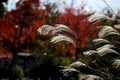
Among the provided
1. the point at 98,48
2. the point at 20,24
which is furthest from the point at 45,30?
the point at 20,24

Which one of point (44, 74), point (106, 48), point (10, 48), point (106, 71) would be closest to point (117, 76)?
point (106, 71)

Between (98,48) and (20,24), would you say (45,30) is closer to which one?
(98,48)

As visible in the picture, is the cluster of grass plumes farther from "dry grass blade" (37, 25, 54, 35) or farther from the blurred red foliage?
the blurred red foliage

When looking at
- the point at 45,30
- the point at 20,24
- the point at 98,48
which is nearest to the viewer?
the point at 45,30

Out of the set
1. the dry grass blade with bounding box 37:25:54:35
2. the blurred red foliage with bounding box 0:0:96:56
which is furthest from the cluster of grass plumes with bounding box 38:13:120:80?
the blurred red foliage with bounding box 0:0:96:56

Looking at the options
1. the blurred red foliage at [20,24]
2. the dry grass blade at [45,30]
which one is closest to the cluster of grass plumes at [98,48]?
the dry grass blade at [45,30]

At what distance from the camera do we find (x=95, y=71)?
Answer: 546 centimetres

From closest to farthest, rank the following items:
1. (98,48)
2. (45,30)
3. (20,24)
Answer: (45,30) → (98,48) → (20,24)

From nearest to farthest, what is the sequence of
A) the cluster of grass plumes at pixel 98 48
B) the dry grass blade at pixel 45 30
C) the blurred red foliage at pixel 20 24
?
the cluster of grass plumes at pixel 98 48 → the dry grass blade at pixel 45 30 → the blurred red foliage at pixel 20 24

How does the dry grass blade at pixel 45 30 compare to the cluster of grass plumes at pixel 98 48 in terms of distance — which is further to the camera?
the dry grass blade at pixel 45 30

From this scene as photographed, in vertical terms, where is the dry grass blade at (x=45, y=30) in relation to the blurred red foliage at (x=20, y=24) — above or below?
below

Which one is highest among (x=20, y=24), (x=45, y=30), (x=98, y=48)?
(x=20, y=24)

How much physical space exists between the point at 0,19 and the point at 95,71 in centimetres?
2275

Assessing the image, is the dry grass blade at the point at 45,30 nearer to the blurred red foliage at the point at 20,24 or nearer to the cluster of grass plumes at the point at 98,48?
the cluster of grass plumes at the point at 98,48
